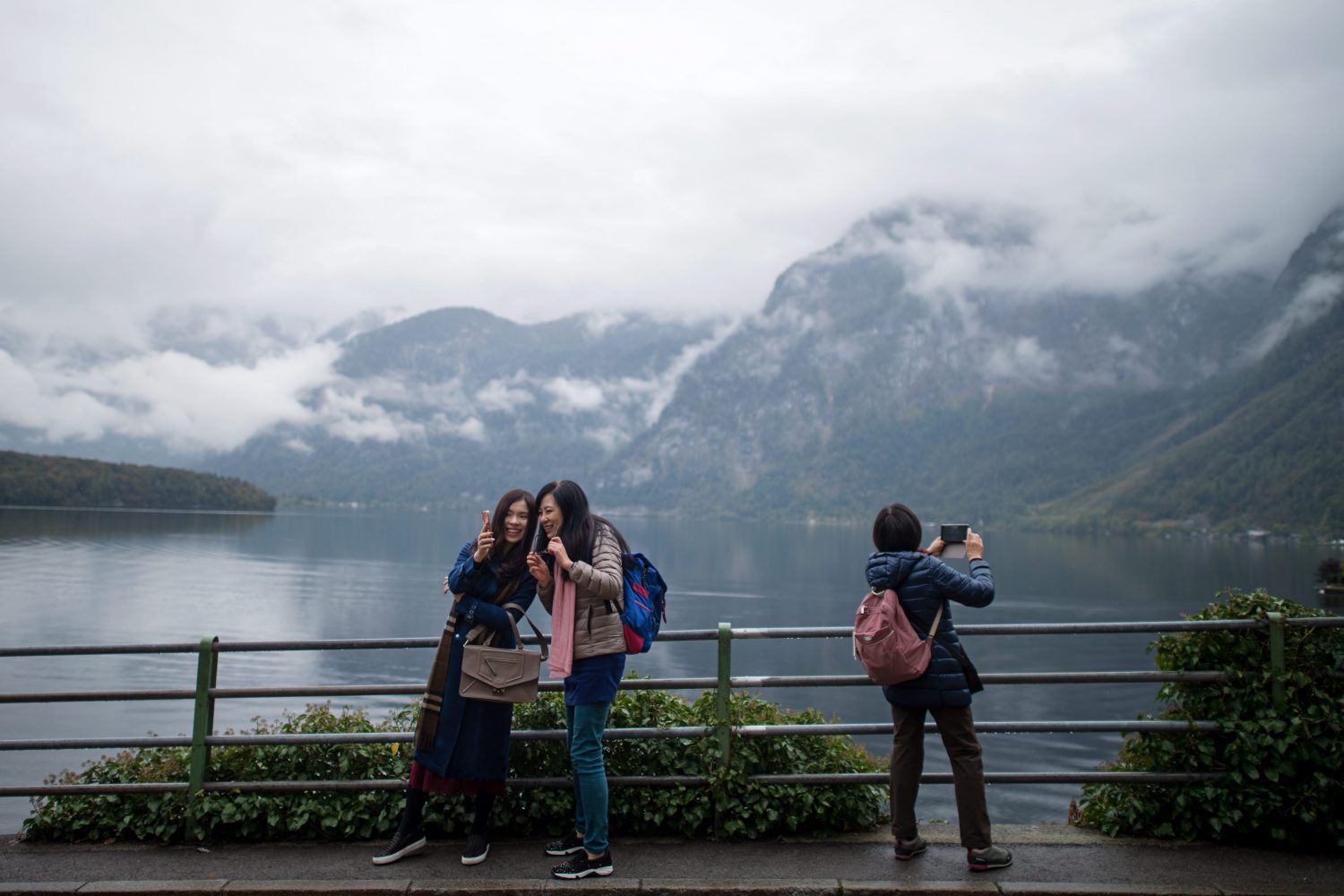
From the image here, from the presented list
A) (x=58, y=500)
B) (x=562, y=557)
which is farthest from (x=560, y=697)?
(x=58, y=500)

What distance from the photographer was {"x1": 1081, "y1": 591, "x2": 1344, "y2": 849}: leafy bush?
5.99 meters

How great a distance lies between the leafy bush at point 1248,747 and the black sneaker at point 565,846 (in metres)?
3.46

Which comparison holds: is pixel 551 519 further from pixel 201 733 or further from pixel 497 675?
pixel 201 733

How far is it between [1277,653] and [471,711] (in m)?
5.08

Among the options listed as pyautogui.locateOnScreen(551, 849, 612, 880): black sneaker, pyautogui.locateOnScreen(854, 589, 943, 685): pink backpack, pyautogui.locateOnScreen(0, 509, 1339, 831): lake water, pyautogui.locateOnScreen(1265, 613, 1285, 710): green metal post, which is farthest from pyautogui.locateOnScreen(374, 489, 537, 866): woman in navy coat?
pyautogui.locateOnScreen(0, 509, 1339, 831): lake water

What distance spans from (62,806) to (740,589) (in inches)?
3181

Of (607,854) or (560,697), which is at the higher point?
(560,697)

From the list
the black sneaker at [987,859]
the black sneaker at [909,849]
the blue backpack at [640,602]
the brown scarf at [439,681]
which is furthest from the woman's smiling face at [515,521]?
the black sneaker at [987,859]

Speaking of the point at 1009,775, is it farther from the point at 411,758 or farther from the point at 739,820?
the point at 411,758

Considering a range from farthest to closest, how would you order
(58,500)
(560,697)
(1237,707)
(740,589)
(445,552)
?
(58,500)
(445,552)
(740,589)
(560,697)
(1237,707)

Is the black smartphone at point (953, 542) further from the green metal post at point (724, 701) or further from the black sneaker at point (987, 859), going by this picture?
the black sneaker at point (987, 859)

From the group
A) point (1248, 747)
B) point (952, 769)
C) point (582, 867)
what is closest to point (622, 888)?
point (582, 867)

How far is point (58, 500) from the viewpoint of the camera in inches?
6412

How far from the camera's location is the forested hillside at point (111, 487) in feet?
523
